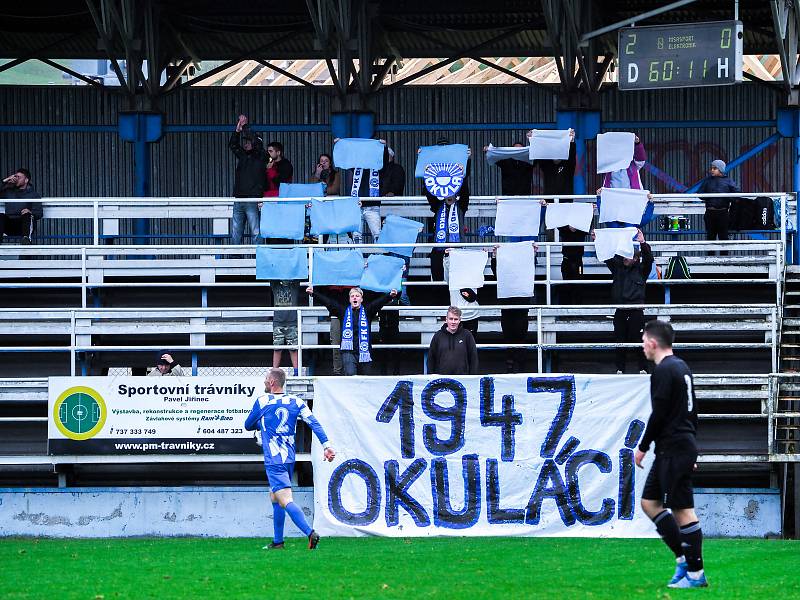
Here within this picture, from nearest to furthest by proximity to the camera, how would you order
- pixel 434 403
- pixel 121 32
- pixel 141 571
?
pixel 141 571 → pixel 434 403 → pixel 121 32

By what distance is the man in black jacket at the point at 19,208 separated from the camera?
22.2 metres

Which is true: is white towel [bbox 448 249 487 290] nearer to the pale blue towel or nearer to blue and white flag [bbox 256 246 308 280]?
blue and white flag [bbox 256 246 308 280]

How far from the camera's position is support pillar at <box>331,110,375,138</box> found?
2681cm

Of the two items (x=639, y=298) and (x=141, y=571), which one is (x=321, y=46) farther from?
(x=141, y=571)

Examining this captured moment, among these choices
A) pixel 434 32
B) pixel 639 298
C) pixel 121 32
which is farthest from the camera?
pixel 434 32

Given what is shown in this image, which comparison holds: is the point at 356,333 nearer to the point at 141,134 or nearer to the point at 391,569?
the point at 391,569

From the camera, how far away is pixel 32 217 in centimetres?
2236

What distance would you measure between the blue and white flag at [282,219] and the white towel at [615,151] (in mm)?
4604

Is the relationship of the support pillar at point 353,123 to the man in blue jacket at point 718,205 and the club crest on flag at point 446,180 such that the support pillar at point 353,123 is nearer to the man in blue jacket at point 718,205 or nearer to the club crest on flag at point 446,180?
the club crest on flag at point 446,180

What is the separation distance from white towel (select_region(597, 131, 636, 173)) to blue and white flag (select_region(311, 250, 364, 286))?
4.10 metres

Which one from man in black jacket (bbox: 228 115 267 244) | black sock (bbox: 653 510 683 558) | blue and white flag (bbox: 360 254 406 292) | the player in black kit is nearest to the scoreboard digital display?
blue and white flag (bbox: 360 254 406 292)

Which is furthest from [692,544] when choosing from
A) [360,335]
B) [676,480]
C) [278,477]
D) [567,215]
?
[567,215]

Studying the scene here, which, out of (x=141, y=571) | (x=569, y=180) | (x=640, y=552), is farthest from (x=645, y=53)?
(x=141, y=571)

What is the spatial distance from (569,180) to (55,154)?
37.5 feet
